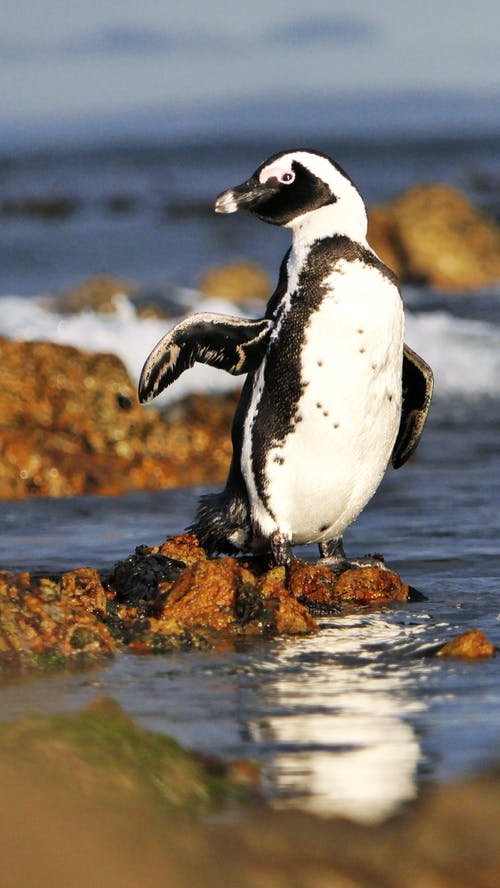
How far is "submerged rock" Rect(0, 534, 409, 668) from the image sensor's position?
14.3ft

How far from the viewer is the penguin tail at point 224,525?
5363 millimetres

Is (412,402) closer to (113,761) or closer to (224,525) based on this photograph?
(224,525)

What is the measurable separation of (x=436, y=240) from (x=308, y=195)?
49.7ft

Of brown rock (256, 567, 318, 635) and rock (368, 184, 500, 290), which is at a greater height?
rock (368, 184, 500, 290)

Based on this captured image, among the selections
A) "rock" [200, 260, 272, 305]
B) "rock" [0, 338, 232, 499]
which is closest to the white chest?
"rock" [0, 338, 232, 499]

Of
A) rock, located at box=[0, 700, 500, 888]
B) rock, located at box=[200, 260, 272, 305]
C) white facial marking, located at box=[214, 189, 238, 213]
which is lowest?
rock, located at box=[0, 700, 500, 888]

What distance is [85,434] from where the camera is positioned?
8.09 m

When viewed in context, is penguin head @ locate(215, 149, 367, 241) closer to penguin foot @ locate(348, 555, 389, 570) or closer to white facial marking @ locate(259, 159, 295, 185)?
white facial marking @ locate(259, 159, 295, 185)

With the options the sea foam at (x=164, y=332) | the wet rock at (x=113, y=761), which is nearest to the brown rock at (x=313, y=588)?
the wet rock at (x=113, y=761)

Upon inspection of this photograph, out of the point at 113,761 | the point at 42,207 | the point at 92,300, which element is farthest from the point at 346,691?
the point at 42,207

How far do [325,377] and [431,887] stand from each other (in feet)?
8.04

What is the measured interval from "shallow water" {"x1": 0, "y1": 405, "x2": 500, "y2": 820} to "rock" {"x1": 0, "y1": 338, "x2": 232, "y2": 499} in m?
1.37

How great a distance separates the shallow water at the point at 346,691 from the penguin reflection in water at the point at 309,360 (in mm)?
436

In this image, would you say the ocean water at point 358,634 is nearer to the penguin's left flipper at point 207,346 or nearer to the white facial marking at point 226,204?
the penguin's left flipper at point 207,346
